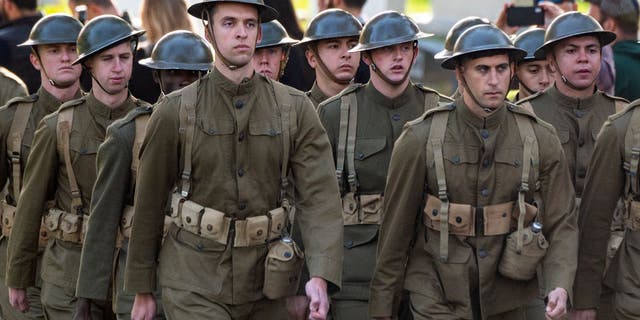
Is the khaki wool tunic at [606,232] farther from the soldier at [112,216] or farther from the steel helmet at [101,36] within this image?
the steel helmet at [101,36]

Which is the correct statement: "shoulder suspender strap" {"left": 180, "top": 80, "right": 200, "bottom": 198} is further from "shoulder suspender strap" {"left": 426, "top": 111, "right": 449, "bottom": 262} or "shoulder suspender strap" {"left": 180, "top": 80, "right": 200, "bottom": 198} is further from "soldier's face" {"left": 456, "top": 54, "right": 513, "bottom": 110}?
"soldier's face" {"left": 456, "top": 54, "right": 513, "bottom": 110}

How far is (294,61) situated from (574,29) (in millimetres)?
3199

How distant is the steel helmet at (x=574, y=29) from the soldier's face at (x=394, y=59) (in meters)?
0.92

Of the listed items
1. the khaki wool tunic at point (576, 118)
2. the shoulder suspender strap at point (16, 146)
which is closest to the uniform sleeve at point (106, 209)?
the shoulder suspender strap at point (16, 146)

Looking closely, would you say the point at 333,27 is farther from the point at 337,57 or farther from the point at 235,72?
the point at 235,72

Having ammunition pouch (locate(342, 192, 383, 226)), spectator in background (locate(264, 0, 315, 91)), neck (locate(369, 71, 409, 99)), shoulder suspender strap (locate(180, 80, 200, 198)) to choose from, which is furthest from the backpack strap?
spectator in background (locate(264, 0, 315, 91))

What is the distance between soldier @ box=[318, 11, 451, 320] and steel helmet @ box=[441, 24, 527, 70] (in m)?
1.08

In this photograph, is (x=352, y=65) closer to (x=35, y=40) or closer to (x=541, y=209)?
(x=35, y=40)

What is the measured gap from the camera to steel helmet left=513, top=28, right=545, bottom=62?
11.7 metres

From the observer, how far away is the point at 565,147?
10.5 meters

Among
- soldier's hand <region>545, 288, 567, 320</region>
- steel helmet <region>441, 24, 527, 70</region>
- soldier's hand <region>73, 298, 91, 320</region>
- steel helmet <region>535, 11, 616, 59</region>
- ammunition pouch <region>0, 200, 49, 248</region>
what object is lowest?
soldier's hand <region>73, 298, 91, 320</region>

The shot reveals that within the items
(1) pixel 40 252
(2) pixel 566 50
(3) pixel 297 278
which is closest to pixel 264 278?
(3) pixel 297 278

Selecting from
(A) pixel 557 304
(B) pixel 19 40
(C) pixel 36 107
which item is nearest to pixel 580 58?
(A) pixel 557 304

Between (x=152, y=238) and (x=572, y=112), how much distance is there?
3.23 meters
